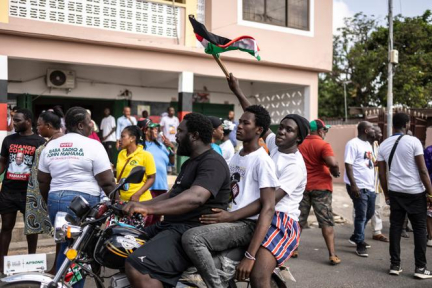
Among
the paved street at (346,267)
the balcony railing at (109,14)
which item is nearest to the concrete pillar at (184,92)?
the balcony railing at (109,14)

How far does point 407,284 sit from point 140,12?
297 inches

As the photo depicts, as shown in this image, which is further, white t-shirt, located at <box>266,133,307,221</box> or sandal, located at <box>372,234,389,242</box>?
sandal, located at <box>372,234,389,242</box>

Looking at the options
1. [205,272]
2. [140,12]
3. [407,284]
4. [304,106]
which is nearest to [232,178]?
[205,272]

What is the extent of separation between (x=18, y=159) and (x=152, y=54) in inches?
211

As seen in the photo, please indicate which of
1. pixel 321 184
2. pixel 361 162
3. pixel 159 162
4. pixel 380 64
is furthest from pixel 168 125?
pixel 380 64

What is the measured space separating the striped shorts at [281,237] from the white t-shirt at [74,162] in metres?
1.54

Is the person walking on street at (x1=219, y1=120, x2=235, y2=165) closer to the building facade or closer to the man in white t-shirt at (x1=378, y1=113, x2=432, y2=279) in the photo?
the man in white t-shirt at (x1=378, y1=113, x2=432, y2=279)

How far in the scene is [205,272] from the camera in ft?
8.91

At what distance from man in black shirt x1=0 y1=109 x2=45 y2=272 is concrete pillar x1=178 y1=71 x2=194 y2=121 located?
5332 mm

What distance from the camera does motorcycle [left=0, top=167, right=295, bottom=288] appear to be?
263 cm

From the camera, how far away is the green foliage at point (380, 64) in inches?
804

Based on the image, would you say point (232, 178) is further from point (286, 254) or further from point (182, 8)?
point (182, 8)

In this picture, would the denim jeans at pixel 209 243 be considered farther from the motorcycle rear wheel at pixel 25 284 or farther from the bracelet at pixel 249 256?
the motorcycle rear wheel at pixel 25 284

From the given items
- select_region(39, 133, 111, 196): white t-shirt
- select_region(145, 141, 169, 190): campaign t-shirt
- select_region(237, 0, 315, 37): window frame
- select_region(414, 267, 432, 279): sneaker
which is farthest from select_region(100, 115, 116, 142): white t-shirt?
select_region(414, 267, 432, 279): sneaker
